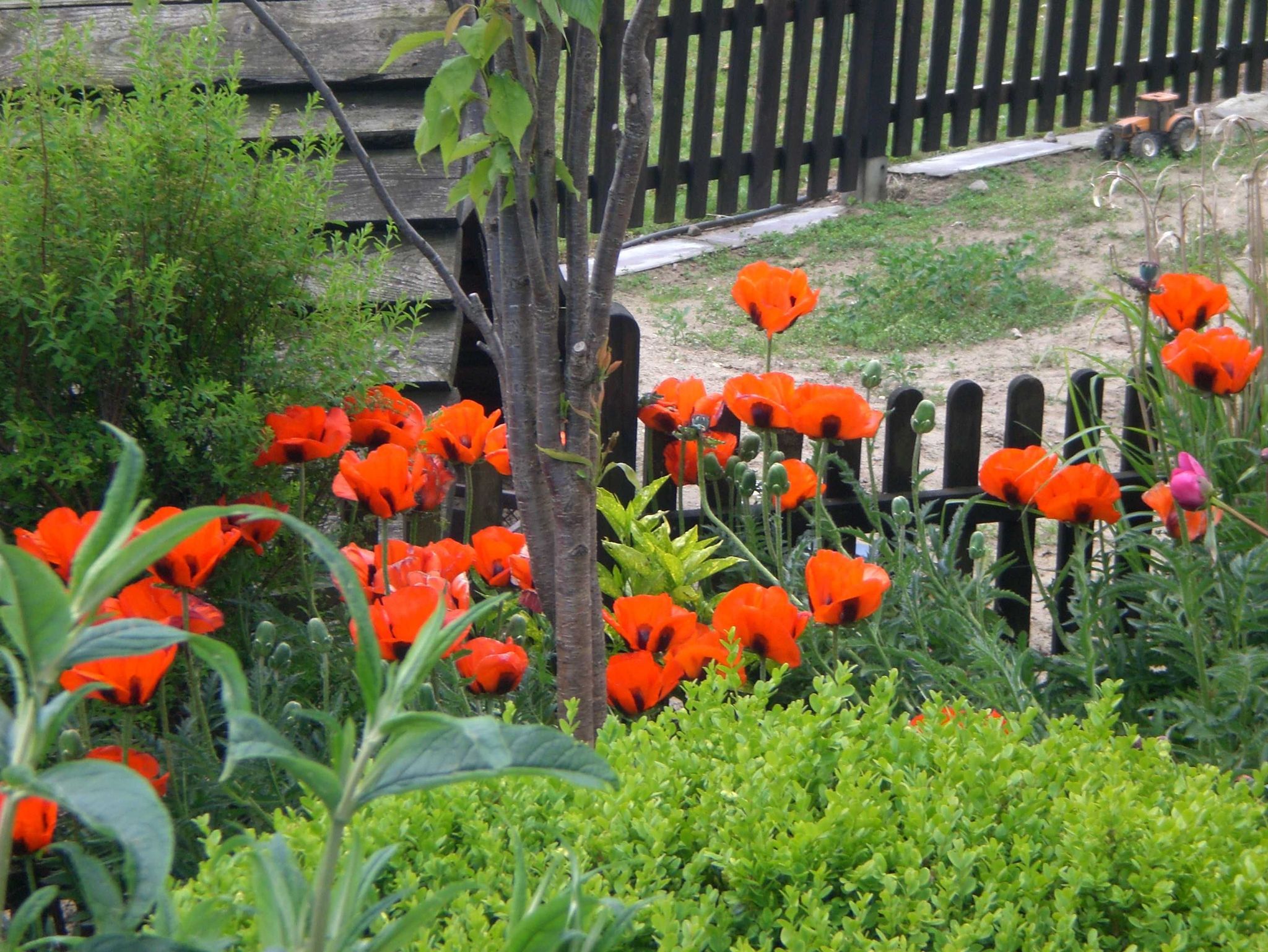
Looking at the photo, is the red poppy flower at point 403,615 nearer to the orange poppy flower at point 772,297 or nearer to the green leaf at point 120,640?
the green leaf at point 120,640

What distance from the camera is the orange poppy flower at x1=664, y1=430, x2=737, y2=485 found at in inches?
92.3

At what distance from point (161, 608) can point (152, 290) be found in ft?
1.71

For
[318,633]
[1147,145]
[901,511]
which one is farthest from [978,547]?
[1147,145]

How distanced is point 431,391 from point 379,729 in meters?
2.15

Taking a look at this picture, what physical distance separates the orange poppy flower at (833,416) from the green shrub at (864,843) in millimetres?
780

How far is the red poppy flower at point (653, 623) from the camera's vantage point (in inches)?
73.0

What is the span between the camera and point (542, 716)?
1982 millimetres

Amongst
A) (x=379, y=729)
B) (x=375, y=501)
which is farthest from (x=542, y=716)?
(x=379, y=729)

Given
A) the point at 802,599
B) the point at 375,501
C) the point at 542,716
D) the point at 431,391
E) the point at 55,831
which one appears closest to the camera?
the point at 55,831

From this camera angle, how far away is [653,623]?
1.86m

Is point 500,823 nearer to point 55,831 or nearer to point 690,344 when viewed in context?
point 55,831

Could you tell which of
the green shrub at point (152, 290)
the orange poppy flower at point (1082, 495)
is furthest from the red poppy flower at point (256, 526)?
the orange poppy flower at point (1082, 495)

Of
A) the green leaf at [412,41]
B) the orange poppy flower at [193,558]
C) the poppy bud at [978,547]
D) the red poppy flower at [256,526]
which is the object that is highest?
the green leaf at [412,41]

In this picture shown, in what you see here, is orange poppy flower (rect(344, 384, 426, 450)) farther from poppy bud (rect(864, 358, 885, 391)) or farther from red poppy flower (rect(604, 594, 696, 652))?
poppy bud (rect(864, 358, 885, 391))
